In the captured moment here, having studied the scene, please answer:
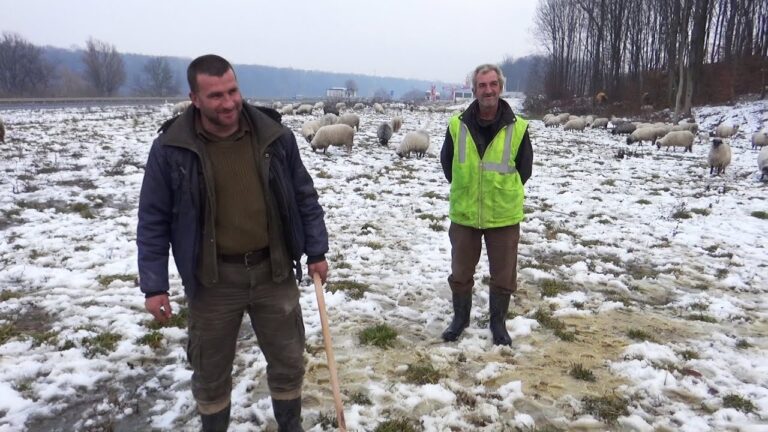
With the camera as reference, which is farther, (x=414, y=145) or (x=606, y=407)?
(x=414, y=145)

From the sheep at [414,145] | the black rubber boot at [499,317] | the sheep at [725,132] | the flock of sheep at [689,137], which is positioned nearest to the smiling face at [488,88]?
the black rubber boot at [499,317]

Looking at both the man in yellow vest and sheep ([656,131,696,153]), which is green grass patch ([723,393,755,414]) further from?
sheep ([656,131,696,153])

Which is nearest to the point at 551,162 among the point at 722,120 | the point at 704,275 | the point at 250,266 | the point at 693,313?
the point at 704,275

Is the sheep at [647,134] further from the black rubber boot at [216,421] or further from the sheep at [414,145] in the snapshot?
the black rubber boot at [216,421]

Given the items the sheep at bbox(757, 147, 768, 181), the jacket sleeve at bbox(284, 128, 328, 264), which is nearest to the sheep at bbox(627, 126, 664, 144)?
the sheep at bbox(757, 147, 768, 181)

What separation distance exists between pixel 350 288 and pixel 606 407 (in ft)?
9.48

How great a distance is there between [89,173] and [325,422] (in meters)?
10.8

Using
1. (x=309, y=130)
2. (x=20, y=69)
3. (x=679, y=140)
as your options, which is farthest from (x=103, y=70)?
(x=679, y=140)

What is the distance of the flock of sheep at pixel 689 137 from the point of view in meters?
12.7

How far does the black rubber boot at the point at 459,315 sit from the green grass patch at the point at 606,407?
4.11 feet

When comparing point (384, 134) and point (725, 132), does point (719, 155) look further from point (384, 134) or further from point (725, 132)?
point (384, 134)

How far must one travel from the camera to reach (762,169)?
11906 mm

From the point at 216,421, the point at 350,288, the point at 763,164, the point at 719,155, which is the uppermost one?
the point at 719,155

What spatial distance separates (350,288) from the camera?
17.9 ft
